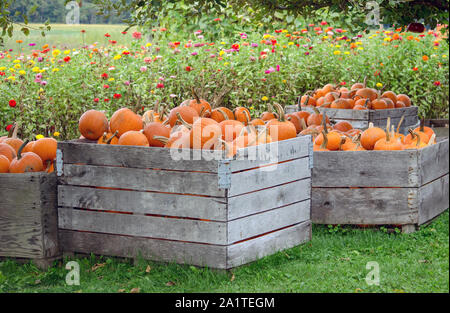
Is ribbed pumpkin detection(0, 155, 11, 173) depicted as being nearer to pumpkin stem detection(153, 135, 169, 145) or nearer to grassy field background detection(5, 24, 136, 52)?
pumpkin stem detection(153, 135, 169, 145)

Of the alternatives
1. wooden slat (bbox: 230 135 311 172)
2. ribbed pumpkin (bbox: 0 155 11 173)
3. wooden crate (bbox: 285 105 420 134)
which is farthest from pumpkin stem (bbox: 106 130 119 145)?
wooden crate (bbox: 285 105 420 134)

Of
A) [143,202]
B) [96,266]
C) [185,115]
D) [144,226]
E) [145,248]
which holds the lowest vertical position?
[96,266]

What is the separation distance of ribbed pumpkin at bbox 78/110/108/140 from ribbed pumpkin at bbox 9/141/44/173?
0.33m

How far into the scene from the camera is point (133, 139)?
11.9ft

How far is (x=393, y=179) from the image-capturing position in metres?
4.27

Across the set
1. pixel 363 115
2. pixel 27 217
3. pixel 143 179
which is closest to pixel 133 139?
pixel 143 179

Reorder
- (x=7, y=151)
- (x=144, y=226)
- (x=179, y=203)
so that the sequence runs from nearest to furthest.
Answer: (x=179, y=203) → (x=144, y=226) → (x=7, y=151)

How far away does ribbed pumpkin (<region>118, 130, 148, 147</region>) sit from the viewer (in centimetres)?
362

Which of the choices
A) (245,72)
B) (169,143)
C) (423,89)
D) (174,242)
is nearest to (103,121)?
(169,143)

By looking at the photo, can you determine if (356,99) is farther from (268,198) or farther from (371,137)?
(268,198)

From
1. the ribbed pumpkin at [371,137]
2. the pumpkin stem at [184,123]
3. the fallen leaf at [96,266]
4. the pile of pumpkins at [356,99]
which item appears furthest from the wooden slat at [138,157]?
the pile of pumpkins at [356,99]

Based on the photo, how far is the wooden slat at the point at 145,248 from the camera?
3.32 m

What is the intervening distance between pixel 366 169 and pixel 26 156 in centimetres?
229

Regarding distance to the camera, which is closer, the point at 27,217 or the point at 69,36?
A: the point at 27,217
